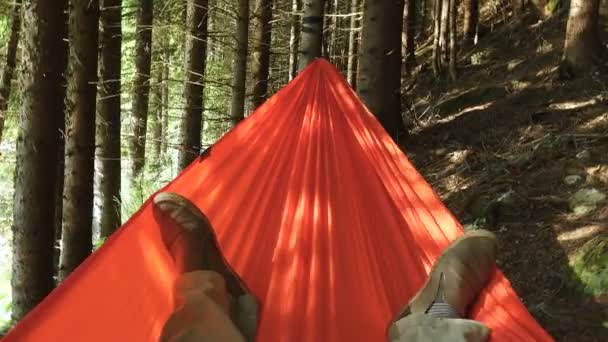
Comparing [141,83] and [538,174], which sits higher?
[141,83]

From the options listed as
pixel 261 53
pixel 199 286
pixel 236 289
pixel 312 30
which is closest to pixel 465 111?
pixel 261 53

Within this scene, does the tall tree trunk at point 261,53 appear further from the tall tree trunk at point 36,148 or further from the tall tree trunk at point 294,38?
the tall tree trunk at point 36,148

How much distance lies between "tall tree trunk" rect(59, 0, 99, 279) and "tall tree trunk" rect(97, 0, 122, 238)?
0.41m

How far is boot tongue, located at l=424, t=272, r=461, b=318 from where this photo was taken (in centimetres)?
202

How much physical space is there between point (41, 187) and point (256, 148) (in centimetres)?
131

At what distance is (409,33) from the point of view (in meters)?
10.1

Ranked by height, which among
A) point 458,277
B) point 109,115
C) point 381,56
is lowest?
point 458,277

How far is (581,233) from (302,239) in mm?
1628

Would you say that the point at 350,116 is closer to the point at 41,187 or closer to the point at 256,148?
the point at 256,148

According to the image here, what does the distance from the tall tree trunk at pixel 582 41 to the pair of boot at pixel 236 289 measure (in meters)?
3.24

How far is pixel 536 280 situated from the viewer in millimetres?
3043

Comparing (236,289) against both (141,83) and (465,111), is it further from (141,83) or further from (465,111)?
(141,83)

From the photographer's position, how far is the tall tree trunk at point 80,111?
11.2ft

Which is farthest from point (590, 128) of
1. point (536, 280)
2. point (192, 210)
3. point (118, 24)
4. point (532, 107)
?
point (118, 24)
